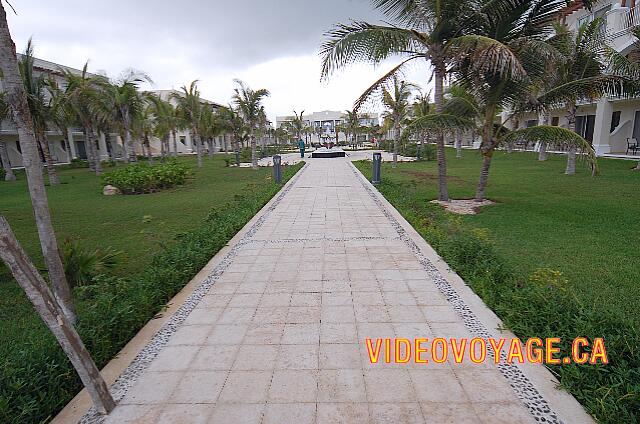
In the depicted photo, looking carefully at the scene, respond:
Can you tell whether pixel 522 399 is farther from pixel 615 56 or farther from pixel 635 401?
pixel 615 56

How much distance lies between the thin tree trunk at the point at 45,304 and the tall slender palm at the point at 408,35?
7.52 m

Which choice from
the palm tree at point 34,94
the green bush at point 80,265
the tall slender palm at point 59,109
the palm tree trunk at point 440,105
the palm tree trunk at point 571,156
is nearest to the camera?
the green bush at point 80,265

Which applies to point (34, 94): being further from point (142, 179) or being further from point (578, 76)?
point (578, 76)

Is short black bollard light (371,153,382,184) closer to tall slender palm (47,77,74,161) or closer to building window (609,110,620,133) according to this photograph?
tall slender palm (47,77,74,161)

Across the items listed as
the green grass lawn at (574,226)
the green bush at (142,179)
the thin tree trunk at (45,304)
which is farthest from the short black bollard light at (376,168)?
the thin tree trunk at (45,304)

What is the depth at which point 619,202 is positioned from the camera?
8898 mm

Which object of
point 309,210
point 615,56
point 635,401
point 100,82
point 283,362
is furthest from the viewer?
point 100,82

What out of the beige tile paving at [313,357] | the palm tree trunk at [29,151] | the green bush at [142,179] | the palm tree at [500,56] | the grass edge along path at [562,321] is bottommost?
the beige tile paving at [313,357]

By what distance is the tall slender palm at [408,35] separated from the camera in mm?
7852

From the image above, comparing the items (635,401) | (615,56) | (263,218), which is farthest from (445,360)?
(615,56)

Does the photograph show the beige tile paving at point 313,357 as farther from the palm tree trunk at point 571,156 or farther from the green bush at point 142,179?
the palm tree trunk at point 571,156

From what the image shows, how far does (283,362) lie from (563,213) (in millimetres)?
7668

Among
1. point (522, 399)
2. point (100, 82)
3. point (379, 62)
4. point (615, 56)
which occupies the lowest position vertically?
point (522, 399)

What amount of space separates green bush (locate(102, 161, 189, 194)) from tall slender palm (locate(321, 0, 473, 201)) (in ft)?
28.6
